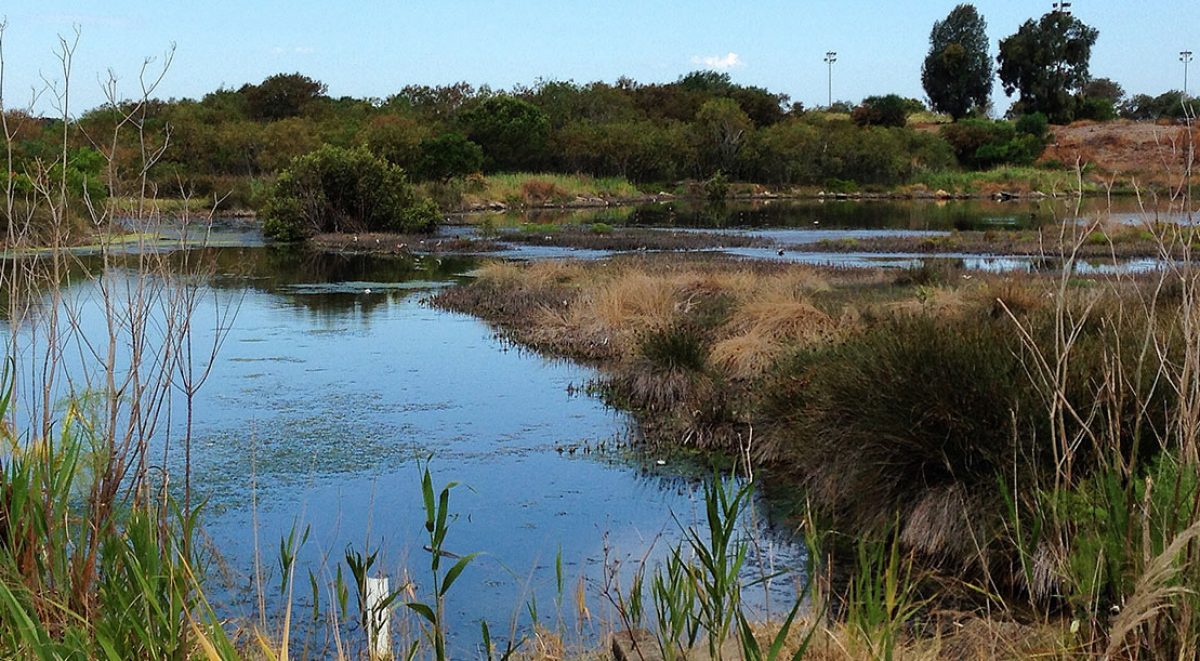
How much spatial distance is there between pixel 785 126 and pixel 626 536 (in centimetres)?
6283

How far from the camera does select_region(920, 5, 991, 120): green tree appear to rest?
265 ft

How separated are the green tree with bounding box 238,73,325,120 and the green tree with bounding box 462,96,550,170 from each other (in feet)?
57.5

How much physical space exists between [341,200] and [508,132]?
26074mm

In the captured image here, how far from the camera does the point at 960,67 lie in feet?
264

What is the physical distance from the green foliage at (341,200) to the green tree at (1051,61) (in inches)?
2064

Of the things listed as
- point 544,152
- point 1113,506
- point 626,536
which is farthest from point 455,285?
point 544,152

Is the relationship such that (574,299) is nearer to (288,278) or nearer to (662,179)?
(288,278)

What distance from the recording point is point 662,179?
64.6m

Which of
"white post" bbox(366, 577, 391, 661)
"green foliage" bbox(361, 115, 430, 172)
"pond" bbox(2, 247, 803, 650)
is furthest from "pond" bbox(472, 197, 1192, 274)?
"white post" bbox(366, 577, 391, 661)

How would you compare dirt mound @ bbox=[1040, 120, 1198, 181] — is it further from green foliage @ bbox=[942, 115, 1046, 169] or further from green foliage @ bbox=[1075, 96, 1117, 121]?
green foliage @ bbox=[1075, 96, 1117, 121]

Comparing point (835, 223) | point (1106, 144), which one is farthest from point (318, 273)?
point (1106, 144)

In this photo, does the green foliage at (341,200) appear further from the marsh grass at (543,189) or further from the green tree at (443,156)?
the green tree at (443,156)

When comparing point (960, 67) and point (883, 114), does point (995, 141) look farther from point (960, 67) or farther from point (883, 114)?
point (960, 67)

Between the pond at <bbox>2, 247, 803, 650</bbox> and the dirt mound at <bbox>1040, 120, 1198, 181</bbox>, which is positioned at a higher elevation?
the dirt mound at <bbox>1040, 120, 1198, 181</bbox>
